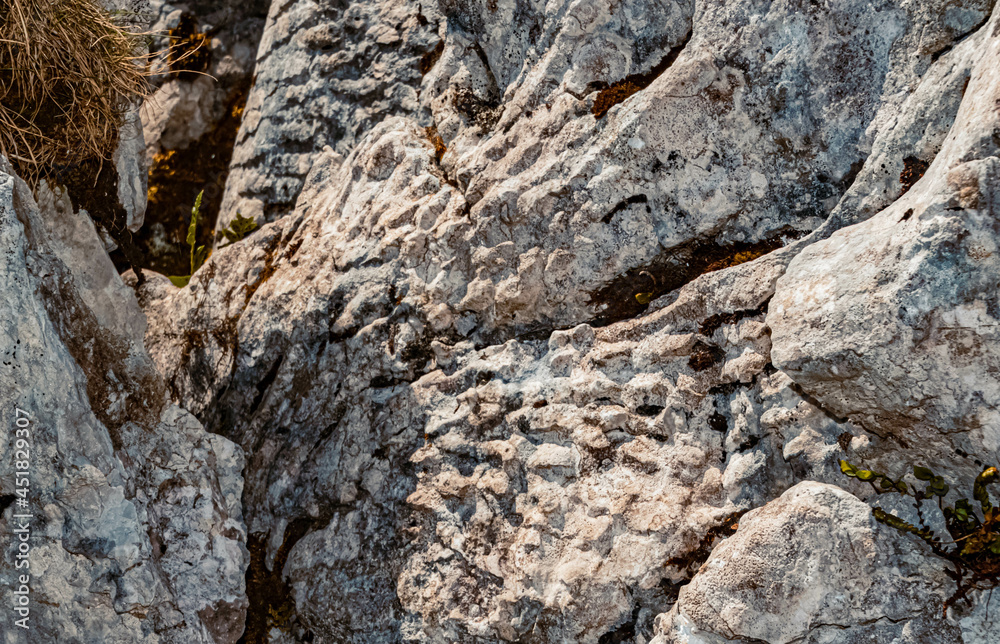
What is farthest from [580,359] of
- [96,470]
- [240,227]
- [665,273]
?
[240,227]

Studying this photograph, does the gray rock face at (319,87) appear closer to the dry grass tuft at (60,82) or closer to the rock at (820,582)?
the dry grass tuft at (60,82)

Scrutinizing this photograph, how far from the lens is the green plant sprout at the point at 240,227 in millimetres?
4250

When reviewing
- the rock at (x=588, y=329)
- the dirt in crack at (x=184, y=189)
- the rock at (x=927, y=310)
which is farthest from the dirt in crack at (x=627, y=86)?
the dirt in crack at (x=184, y=189)

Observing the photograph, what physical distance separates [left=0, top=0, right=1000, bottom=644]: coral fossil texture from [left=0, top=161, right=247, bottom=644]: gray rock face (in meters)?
0.01

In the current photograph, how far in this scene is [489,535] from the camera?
2879 mm

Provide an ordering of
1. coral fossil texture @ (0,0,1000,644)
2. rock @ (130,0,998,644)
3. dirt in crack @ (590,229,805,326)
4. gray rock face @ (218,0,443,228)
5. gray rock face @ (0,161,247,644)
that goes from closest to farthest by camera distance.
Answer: coral fossil texture @ (0,0,1000,644) → rock @ (130,0,998,644) → gray rock face @ (0,161,247,644) → dirt in crack @ (590,229,805,326) → gray rock face @ (218,0,443,228)

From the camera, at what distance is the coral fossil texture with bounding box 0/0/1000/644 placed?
2.21m

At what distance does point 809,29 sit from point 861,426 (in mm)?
1547

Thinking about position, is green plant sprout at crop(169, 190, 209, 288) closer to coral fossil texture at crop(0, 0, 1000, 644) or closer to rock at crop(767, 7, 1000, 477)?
coral fossil texture at crop(0, 0, 1000, 644)

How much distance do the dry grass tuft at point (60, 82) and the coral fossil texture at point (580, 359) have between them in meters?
0.27

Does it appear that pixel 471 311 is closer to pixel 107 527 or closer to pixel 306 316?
pixel 306 316

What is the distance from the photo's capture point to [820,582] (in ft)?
7.28

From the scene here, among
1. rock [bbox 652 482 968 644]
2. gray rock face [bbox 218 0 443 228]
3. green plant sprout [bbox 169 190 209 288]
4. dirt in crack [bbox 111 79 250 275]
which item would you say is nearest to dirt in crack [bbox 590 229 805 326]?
rock [bbox 652 482 968 644]

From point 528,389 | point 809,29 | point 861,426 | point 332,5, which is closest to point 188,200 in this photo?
point 332,5
